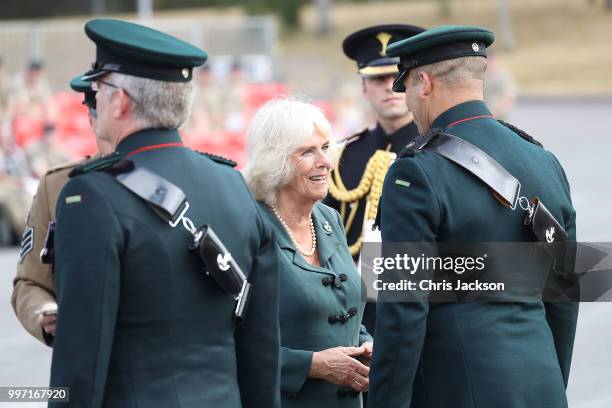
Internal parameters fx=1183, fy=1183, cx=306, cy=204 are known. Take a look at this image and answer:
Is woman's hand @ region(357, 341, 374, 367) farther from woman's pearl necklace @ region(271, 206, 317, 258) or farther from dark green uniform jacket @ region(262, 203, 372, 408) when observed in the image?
woman's pearl necklace @ region(271, 206, 317, 258)

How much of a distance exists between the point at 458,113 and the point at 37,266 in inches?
62.5

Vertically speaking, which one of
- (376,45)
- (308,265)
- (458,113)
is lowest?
(308,265)

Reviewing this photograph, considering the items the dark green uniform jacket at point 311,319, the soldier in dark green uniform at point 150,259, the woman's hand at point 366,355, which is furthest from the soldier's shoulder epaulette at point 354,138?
the soldier in dark green uniform at point 150,259

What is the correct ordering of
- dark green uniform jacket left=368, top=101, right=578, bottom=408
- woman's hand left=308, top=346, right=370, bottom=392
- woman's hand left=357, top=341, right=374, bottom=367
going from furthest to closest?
woman's hand left=357, top=341, right=374, bottom=367 < woman's hand left=308, top=346, right=370, bottom=392 < dark green uniform jacket left=368, top=101, right=578, bottom=408

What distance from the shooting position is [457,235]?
3.71 meters

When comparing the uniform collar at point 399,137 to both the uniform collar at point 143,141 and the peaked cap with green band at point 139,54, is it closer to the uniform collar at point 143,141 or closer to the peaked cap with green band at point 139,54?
the peaked cap with green band at point 139,54

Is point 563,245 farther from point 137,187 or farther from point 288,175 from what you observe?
point 137,187

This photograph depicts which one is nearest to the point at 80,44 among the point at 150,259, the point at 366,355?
the point at 366,355

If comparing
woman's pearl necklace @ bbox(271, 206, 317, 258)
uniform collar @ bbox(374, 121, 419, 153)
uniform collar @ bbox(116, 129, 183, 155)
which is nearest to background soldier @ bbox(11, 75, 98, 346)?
woman's pearl necklace @ bbox(271, 206, 317, 258)

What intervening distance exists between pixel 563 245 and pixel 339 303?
36.3 inches

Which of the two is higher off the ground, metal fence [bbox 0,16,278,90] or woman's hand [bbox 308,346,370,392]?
A: metal fence [bbox 0,16,278,90]

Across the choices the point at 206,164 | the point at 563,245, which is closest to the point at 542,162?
the point at 563,245

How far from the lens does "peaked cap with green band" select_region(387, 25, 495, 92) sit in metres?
3.79

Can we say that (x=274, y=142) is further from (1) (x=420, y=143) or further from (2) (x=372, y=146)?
(2) (x=372, y=146)
